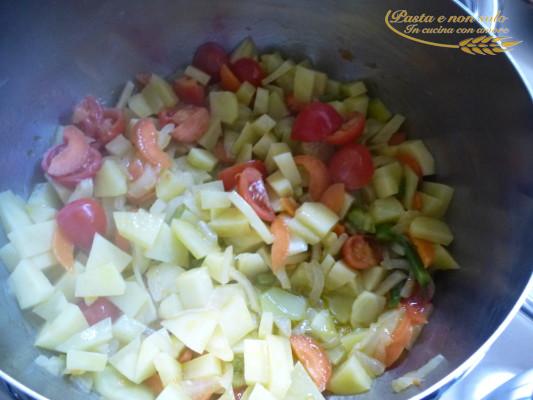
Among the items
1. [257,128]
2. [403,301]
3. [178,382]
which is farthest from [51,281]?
[403,301]

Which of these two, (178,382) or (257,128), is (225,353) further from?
(257,128)

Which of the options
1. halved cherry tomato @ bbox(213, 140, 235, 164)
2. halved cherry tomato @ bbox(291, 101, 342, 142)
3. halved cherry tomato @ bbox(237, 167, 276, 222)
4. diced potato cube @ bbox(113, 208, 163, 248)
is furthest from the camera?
halved cherry tomato @ bbox(213, 140, 235, 164)

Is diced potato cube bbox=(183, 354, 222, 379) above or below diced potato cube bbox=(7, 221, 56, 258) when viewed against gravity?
below

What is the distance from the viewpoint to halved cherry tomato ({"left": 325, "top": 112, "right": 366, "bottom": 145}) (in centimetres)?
225

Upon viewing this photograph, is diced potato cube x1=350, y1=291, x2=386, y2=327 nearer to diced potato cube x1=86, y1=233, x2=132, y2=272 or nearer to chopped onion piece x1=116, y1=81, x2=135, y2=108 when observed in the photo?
diced potato cube x1=86, y1=233, x2=132, y2=272

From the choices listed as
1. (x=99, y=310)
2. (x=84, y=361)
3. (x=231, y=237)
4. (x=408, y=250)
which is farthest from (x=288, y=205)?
(x=84, y=361)

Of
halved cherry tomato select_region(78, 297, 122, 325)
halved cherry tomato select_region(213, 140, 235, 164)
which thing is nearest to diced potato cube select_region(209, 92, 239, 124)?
halved cherry tomato select_region(213, 140, 235, 164)

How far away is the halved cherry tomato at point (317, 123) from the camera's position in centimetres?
223

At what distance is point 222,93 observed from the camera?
2.36 metres

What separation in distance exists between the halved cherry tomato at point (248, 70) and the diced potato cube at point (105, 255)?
0.91 m

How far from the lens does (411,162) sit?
87.6 inches

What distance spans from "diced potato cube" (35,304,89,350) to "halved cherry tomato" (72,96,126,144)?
0.73m

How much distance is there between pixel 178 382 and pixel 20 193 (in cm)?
99

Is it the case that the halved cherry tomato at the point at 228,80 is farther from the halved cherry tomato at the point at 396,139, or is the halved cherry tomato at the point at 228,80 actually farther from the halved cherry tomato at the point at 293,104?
the halved cherry tomato at the point at 396,139
